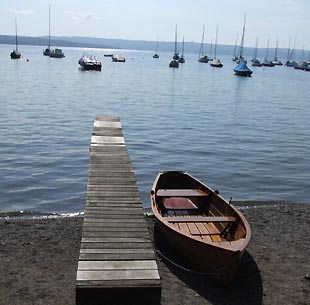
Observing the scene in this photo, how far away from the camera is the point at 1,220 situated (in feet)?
42.3

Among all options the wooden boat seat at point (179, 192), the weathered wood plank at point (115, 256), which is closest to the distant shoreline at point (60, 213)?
the wooden boat seat at point (179, 192)

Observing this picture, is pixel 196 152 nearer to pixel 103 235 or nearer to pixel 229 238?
pixel 229 238

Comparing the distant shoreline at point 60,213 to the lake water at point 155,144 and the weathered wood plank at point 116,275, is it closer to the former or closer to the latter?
the lake water at point 155,144

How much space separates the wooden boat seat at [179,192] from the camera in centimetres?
1243

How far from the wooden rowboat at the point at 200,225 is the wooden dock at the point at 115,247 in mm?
851

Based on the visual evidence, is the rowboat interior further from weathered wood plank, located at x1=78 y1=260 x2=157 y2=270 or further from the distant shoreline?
weathered wood plank, located at x1=78 y1=260 x2=157 y2=270

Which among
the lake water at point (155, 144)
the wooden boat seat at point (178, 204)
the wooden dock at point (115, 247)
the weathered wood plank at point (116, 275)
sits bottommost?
the lake water at point (155, 144)

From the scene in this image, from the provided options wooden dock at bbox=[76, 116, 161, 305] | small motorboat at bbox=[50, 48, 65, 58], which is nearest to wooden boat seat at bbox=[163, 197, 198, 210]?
wooden dock at bbox=[76, 116, 161, 305]

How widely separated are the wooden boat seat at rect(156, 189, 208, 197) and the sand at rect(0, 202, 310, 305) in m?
0.87

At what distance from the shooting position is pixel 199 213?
40.2 ft

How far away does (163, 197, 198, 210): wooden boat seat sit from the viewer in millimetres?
12398

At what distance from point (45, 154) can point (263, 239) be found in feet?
44.8

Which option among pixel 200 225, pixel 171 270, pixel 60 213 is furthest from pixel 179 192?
pixel 60 213

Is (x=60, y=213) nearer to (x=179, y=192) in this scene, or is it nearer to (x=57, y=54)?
(x=179, y=192)
